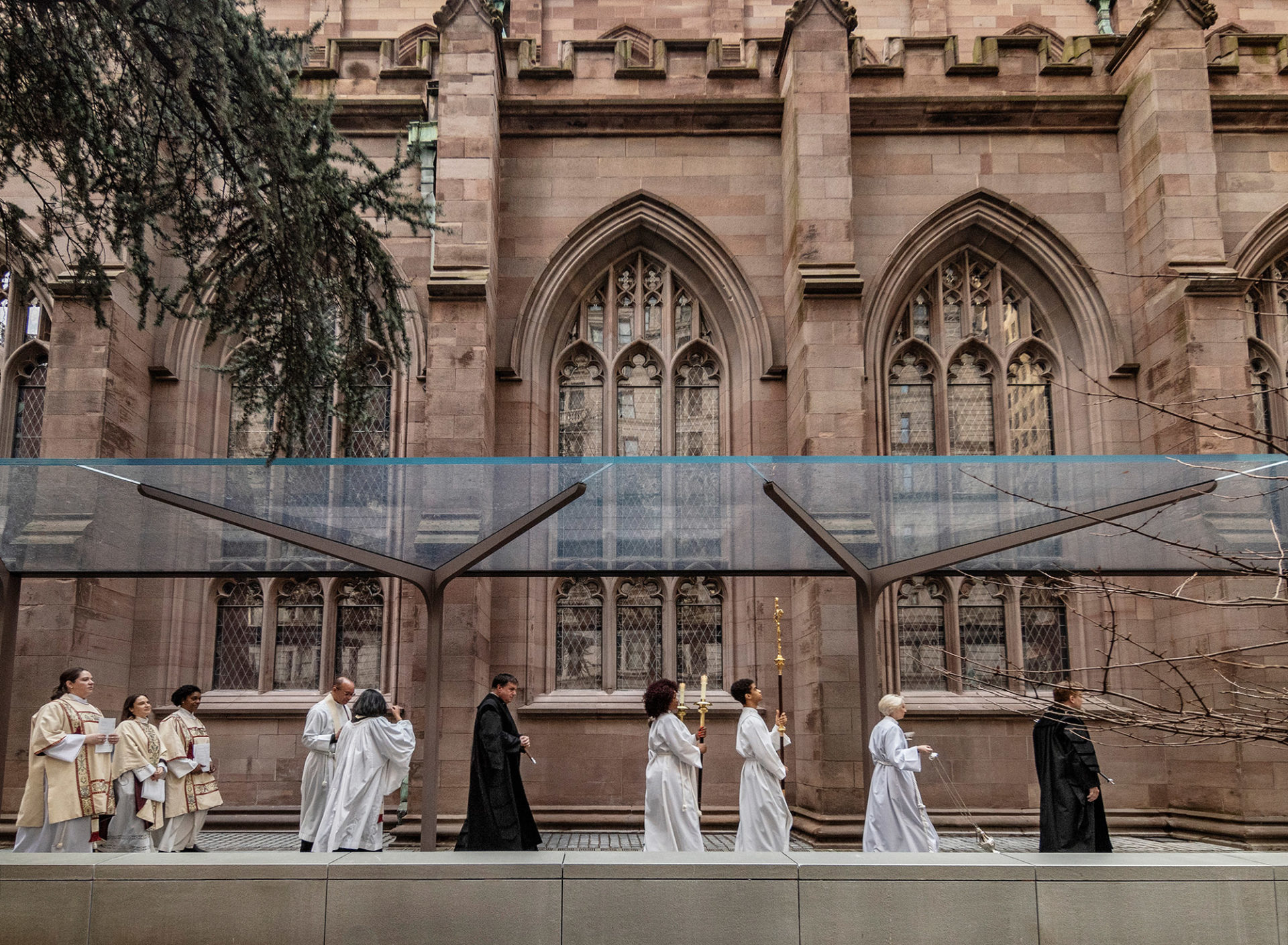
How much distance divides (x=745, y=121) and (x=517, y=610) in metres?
6.55

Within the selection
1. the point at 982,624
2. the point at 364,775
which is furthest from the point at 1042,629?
the point at 364,775

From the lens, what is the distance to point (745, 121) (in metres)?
13.2

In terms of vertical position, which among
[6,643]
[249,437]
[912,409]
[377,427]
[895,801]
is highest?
[912,409]

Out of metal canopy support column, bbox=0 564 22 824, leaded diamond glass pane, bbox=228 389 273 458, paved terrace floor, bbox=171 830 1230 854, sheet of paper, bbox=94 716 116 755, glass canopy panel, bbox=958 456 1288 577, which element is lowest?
paved terrace floor, bbox=171 830 1230 854

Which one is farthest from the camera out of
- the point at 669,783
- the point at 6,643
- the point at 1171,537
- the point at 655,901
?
the point at 1171,537

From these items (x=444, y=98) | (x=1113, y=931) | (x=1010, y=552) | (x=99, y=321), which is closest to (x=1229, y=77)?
(x=1010, y=552)

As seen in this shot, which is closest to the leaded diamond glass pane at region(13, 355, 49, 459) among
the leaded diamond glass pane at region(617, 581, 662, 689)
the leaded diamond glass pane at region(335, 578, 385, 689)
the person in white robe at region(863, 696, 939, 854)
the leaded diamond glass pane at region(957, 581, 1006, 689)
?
the leaded diamond glass pane at region(335, 578, 385, 689)

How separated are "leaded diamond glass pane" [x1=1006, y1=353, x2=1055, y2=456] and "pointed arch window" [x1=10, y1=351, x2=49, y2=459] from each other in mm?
11582

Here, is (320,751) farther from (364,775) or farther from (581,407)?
(581,407)

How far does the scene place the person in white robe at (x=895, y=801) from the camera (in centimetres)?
844

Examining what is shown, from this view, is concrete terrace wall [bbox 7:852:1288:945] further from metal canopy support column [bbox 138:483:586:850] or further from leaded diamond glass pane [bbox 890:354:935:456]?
leaded diamond glass pane [bbox 890:354:935:456]

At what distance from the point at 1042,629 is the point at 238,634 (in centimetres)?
931

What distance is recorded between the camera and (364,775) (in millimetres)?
8602

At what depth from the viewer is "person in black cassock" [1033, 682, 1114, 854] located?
8305mm
